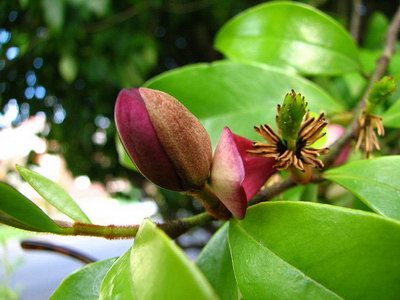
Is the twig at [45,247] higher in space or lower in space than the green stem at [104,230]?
lower

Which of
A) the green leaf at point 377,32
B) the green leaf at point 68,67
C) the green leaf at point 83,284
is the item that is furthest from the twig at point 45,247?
the green leaf at point 68,67

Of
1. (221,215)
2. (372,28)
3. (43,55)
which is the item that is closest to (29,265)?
(43,55)

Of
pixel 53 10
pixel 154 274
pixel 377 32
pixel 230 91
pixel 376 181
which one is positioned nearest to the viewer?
pixel 154 274

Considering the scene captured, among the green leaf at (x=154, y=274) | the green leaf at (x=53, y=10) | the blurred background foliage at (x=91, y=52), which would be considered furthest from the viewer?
the blurred background foliage at (x=91, y=52)

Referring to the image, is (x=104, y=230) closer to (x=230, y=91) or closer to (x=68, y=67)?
(x=230, y=91)

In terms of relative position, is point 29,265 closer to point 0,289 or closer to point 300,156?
point 0,289

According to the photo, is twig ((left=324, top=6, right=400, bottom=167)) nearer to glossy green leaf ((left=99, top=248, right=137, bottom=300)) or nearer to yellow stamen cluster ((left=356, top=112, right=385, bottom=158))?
yellow stamen cluster ((left=356, top=112, right=385, bottom=158))

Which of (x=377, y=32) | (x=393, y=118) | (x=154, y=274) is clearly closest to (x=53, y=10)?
(x=377, y=32)

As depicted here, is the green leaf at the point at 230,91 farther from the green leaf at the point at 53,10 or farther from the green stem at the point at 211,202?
the green leaf at the point at 53,10
